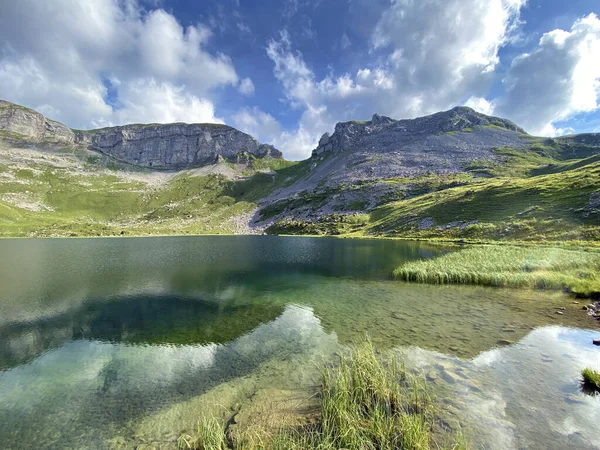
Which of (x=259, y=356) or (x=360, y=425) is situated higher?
(x=360, y=425)

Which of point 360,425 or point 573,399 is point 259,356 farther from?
point 573,399

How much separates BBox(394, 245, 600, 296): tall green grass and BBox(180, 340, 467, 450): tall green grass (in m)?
30.4

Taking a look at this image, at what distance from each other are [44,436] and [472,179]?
218 meters

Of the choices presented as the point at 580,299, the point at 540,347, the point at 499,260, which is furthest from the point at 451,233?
the point at 540,347

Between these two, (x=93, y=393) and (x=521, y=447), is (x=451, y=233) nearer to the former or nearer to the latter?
(x=521, y=447)

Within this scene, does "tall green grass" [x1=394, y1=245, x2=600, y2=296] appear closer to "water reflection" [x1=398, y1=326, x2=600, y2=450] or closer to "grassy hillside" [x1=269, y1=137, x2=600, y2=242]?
"water reflection" [x1=398, y1=326, x2=600, y2=450]

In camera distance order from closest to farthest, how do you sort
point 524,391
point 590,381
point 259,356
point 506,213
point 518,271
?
1. point 524,391
2. point 590,381
3. point 259,356
4. point 518,271
5. point 506,213

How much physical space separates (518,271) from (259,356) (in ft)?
131

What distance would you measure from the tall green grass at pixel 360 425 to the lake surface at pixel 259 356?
1.28m

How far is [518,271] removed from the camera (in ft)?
129

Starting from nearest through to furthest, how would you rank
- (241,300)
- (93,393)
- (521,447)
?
(521,447) → (93,393) → (241,300)

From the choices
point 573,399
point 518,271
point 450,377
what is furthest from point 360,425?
point 518,271

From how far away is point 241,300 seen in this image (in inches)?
1319

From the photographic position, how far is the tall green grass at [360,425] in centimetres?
930
